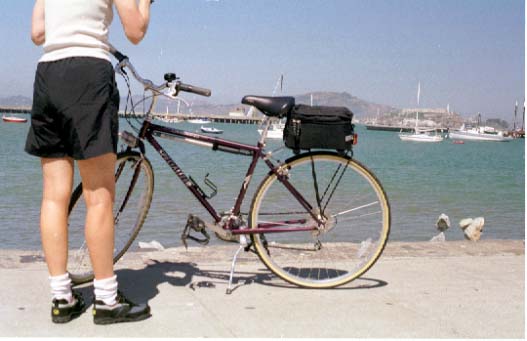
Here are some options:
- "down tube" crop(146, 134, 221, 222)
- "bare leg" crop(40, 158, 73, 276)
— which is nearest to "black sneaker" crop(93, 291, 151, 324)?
"bare leg" crop(40, 158, 73, 276)

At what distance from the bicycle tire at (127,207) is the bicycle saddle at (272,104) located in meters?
0.74

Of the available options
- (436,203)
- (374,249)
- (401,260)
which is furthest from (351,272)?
(436,203)

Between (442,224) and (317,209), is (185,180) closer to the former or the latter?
(317,209)

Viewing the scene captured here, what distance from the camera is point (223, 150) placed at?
14.2ft

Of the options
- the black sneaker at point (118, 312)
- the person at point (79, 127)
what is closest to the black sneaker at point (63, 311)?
the person at point (79, 127)

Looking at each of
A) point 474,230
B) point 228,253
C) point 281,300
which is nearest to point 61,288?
point 281,300

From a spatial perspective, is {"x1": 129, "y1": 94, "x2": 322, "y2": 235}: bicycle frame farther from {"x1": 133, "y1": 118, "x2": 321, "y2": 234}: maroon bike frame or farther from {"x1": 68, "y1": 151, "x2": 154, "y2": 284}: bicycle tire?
{"x1": 68, "y1": 151, "x2": 154, "y2": 284}: bicycle tire

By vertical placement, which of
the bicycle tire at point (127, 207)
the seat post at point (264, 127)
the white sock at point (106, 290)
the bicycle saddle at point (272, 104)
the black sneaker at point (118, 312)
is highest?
the bicycle saddle at point (272, 104)

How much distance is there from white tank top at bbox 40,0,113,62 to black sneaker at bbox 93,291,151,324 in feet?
3.98

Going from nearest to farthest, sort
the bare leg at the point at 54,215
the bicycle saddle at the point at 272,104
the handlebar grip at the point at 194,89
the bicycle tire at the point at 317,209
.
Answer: the bare leg at the point at 54,215, the handlebar grip at the point at 194,89, the bicycle saddle at the point at 272,104, the bicycle tire at the point at 317,209

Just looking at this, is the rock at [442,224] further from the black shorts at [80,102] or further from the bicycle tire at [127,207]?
the black shorts at [80,102]

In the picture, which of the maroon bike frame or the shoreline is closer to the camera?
the maroon bike frame

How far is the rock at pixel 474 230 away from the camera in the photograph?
11.7m

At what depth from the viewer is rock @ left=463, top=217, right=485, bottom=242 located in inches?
460
